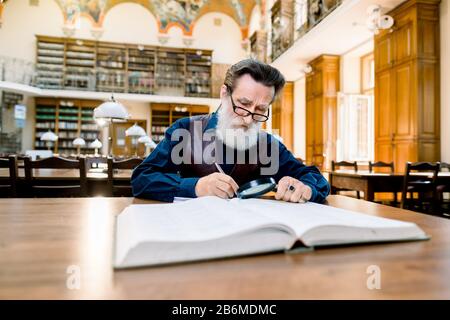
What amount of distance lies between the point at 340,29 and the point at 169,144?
623 centimetres

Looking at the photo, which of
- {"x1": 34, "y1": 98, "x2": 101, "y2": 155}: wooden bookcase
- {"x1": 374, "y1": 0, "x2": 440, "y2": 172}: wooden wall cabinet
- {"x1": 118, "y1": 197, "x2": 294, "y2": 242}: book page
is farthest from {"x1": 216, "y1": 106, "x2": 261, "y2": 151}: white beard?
{"x1": 34, "y1": 98, "x2": 101, "y2": 155}: wooden bookcase

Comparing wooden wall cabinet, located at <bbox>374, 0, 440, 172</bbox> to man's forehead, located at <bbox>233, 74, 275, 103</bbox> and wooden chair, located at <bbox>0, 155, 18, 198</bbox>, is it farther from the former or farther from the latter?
wooden chair, located at <bbox>0, 155, 18, 198</bbox>

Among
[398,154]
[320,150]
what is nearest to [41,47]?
[320,150]

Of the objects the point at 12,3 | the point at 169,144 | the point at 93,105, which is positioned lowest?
the point at 169,144

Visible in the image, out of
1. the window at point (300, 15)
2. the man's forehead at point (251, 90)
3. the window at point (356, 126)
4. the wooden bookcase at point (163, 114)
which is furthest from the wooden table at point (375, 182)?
the wooden bookcase at point (163, 114)

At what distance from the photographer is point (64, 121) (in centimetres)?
1259

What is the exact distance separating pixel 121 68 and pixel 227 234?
536 inches

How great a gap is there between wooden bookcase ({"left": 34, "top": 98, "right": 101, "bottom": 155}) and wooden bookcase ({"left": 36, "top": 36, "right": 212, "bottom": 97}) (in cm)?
58

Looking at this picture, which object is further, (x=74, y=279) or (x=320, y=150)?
(x=320, y=150)

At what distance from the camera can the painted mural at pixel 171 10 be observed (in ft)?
42.8

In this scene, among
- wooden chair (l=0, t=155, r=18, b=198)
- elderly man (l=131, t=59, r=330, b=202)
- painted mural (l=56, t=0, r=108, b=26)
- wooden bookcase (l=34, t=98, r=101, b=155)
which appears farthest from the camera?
painted mural (l=56, t=0, r=108, b=26)

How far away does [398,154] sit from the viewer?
230 inches

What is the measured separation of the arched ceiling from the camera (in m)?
13.1

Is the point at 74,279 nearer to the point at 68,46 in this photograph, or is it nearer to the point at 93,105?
the point at 93,105
